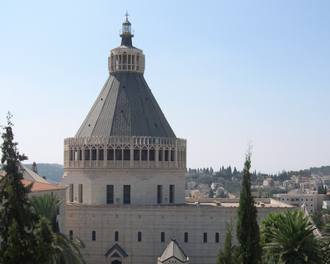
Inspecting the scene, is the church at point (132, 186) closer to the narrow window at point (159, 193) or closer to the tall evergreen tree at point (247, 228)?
the narrow window at point (159, 193)

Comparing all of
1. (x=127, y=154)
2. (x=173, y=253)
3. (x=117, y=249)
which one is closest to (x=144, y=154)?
(x=127, y=154)

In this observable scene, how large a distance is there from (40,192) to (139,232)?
13.9m

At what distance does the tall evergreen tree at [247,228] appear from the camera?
3284 centimetres

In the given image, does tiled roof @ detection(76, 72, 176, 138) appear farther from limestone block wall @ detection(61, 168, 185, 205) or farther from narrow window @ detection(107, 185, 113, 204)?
narrow window @ detection(107, 185, 113, 204)

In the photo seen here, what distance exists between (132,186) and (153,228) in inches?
217

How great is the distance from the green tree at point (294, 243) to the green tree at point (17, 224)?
14767 millimetres

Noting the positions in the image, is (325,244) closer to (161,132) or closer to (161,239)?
(161,239)

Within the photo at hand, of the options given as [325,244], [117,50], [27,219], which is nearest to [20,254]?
[27,219]

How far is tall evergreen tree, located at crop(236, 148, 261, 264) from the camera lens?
32844 millimetres

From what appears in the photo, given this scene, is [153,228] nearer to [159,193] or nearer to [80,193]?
[159,193]

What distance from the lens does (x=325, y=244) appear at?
1356 inches

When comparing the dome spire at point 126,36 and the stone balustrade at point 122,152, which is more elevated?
the dome spire at point 126,36

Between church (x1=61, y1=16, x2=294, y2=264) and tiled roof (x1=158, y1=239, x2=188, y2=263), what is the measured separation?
106 mm

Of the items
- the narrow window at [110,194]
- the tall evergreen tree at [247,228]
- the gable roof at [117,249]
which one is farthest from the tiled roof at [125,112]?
the tall evergreen tree at [247,228]
